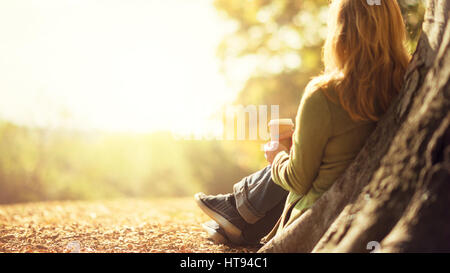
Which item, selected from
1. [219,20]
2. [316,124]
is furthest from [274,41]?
[316,124]

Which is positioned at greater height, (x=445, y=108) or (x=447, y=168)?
(x=445, y=108)

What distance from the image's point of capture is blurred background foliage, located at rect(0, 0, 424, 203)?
34.4 feet

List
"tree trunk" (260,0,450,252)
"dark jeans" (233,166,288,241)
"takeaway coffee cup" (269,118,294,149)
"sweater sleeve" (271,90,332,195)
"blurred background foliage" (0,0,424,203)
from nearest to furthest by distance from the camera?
"tree trunk" (260,0,450,252)
"sweater sleeve" (271,90,332,195)
"takeaway coffee cup" (269,118,294,149)
"dark jeans" (233,166,288,241)
"blurred background foliage" (0,0,424,203)

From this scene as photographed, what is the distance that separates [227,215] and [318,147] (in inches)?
39.1

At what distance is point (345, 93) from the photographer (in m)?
2.18

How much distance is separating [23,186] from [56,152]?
4.25ft

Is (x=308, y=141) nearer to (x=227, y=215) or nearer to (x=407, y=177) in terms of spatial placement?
(x=407, y=177)

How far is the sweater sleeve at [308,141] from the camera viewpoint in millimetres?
2166

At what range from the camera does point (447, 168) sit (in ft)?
6.05

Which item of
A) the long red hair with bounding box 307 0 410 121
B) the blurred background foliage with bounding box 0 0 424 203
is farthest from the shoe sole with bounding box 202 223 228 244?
the blurred background foliage with bounding box 0 0 424 203

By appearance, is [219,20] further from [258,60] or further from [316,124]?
[316,124]

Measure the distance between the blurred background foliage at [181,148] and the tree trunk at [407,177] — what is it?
25.1ft

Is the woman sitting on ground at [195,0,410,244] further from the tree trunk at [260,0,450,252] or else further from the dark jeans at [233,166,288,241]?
the dark jeans at [233,166,288,241]

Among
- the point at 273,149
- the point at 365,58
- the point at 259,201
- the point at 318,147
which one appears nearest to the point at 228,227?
the point at 259,201
